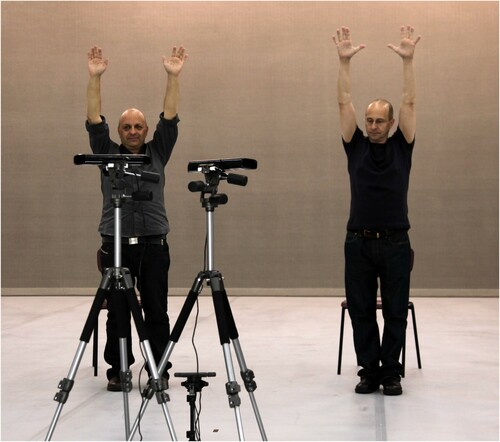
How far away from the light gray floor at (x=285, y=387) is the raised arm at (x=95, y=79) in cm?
141

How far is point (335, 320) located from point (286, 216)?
2.02m

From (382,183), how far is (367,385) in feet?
3.32

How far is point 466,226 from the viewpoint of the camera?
29.0 ft

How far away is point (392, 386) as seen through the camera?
438 centimetres

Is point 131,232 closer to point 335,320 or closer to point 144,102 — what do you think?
point 335,320

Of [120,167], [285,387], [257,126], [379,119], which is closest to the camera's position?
[120,167]

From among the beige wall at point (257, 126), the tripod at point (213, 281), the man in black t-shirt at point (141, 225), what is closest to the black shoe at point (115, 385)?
the man in black t-shirt at point (141, 225)

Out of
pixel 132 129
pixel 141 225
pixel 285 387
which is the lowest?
pixel 285 387

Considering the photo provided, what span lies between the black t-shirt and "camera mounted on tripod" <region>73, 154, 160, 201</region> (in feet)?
5.00

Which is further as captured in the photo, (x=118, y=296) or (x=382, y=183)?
(x=382, y=183)

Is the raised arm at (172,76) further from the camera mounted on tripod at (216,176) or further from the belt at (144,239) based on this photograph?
the camera mounted on tripod at (216,176)

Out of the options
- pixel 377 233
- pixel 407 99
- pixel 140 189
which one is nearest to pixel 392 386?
pixel 377 233

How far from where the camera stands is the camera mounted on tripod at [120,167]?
308 centimetres

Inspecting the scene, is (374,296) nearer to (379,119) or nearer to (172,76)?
(379,119)
